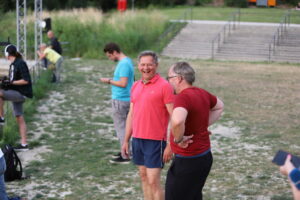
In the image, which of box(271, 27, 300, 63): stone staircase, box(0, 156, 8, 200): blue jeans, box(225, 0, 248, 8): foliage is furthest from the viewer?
box(225, 0, 248, 8): foliage

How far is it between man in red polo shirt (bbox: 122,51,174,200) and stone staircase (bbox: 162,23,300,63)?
678 inches

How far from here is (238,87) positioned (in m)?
14.3

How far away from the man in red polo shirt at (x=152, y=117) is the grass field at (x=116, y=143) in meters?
1.12

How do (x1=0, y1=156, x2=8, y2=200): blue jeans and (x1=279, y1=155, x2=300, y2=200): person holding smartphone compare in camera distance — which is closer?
(x1=279, y1=155, x2=300, y2=200): person holding smartphone

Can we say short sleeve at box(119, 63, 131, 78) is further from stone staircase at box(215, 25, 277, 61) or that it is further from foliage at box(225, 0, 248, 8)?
foliage at box(225, 0, 248, 8)

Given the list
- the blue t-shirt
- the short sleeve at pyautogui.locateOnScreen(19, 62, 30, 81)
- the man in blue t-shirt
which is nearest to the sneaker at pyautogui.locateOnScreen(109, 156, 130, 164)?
the man in blue t-shirt

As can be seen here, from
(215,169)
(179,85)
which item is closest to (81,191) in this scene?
(215,169)

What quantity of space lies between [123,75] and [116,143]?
2034 millimetres

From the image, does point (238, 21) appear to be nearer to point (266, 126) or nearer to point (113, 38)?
point (113, 38)

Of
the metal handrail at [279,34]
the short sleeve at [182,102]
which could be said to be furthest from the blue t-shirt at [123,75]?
the metal handrail at [279,34]

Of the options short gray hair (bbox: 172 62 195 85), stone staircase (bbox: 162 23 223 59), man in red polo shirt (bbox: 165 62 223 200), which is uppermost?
short gray hair (bbox: 172 62 195 85)

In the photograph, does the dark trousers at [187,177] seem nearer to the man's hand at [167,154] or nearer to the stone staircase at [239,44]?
the man's hand at [167,154]

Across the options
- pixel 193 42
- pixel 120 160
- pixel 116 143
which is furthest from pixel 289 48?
pixel 120 160

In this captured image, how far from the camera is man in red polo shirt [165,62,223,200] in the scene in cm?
411
